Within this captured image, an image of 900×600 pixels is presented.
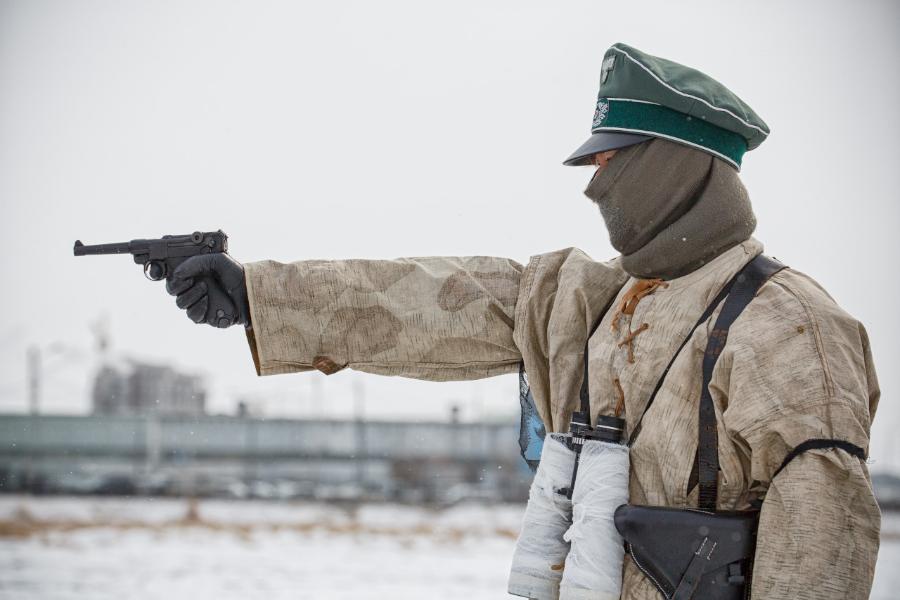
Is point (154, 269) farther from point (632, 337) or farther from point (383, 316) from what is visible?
point (632, 337)

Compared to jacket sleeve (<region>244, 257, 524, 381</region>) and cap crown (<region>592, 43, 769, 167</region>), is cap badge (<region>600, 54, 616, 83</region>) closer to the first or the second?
cap crown (<region>592, 43, 769, 167</region>)

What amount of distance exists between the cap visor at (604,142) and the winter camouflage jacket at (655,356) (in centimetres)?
28

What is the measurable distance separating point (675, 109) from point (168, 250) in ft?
3.56

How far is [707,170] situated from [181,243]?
1097 mm

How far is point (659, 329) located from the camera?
191 cm

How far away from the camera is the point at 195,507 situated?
15.0 m

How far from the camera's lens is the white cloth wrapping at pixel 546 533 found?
1.90 m

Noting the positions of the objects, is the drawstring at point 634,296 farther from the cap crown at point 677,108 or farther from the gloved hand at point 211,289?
the gloved hand at point 211,289

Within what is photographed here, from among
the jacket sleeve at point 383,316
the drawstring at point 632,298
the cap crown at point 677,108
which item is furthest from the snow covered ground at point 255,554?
the cap crown at point 677,108

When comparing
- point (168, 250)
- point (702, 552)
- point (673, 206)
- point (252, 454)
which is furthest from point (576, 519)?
point (252, 454)

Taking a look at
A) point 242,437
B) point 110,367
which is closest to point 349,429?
point 242,437

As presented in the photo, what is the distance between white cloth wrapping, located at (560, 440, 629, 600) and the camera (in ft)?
5.83

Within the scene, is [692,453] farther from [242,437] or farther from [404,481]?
[242,437]

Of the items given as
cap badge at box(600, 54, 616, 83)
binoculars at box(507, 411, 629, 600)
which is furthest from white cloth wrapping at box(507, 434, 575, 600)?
cap badge at box(600, 54, 616, 83)
